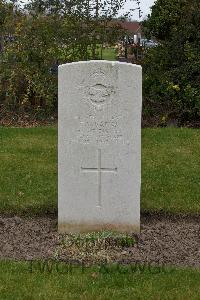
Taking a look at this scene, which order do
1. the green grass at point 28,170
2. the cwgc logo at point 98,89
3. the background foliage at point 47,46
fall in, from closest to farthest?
the cwgc logo at point 98,89 < the green grass at point 28,170 < the background foliage at point 47,46

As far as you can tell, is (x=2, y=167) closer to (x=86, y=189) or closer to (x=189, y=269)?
(x=86, y=189)

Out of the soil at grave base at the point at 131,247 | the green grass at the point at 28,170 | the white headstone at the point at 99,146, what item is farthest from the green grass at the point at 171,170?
the green grass at the point at 28,170

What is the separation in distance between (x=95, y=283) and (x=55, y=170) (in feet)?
11.6

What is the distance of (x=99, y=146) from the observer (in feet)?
20.4

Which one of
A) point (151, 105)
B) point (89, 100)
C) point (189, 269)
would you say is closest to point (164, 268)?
point (189, 269)

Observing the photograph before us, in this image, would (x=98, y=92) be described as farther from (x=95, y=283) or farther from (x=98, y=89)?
(x=95, y=283)

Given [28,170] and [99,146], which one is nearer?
[99,146]

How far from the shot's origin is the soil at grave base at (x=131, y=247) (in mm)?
5809

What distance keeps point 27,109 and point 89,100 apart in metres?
7.78

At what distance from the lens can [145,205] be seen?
23.5ft

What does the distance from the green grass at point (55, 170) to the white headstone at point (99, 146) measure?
2.85 feet

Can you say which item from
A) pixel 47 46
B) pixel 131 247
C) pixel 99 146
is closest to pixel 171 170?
pixel 99 146

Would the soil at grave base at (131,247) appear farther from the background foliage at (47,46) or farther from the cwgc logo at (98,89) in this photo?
the background foliage at (47,46)

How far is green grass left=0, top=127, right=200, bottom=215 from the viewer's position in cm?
718
